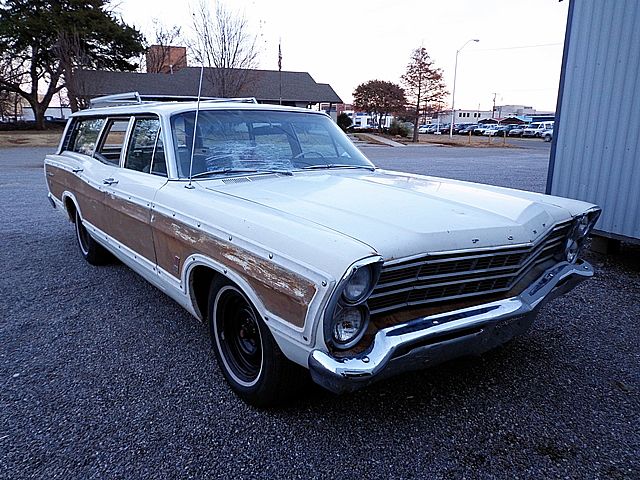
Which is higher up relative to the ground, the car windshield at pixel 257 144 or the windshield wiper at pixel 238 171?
the car windshield at pixel 257 144

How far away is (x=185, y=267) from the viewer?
2.83 m

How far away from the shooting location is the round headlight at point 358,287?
194 centimetres

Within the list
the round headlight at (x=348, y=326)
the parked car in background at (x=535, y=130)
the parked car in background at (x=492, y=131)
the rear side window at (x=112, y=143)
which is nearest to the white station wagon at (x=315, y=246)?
the round headlight at (x=348, y=326)

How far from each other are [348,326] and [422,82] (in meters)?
45.6

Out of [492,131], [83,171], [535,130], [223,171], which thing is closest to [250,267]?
[223,171]

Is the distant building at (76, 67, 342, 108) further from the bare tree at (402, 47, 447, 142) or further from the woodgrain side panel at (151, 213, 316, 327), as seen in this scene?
the woodgrain side panel at (151, 213, 316, 327)

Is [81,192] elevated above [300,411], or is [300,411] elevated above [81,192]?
[81,192]

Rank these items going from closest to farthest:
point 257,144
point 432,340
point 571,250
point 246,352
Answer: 1. point 432,340
2. point 246,352
3. point 571,250
4. point 257,144

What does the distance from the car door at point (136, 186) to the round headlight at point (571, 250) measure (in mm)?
2620

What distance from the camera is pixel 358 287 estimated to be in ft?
6.45

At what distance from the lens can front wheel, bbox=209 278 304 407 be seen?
92.9 inches

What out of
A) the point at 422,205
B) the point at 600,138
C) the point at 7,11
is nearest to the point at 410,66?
the point at 7,11

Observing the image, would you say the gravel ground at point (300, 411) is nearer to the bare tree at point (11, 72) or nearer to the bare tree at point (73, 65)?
the bare tree at point (73, 65)

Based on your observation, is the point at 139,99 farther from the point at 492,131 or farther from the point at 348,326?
the point at 492,131
